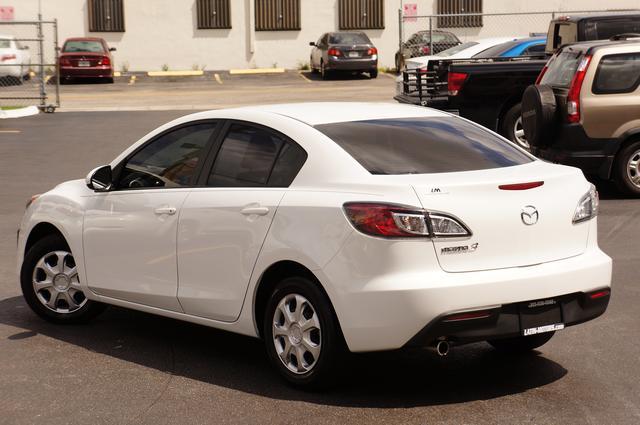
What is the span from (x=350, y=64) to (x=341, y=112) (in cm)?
3382

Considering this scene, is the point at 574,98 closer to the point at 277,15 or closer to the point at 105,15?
the point at 277,15

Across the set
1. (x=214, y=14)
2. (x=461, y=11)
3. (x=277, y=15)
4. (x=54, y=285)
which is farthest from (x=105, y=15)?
(x=54, y=285)

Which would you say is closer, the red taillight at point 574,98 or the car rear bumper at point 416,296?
the car rear bumper at point 416,296

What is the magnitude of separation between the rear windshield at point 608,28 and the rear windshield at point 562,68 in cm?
440

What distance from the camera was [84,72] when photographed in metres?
39.0

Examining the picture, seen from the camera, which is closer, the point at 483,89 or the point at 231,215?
the point at 231,215

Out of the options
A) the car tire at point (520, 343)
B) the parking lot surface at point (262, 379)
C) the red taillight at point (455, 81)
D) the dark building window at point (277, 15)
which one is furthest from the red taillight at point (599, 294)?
the dark building window at point (277, 15)

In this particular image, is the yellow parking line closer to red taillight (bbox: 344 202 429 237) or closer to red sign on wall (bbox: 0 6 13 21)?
red sign on wall (bbox: 0 6 13 21)

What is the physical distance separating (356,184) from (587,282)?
1.28 meters

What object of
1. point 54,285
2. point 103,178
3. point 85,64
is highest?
point 85,64

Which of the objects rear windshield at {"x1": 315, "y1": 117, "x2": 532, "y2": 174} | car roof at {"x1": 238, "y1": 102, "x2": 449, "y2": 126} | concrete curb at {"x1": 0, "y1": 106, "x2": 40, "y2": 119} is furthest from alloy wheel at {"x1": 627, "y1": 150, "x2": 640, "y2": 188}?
concrete curb at {"x1": 0, "y1": 106, "x2": 40, "y2": 119}

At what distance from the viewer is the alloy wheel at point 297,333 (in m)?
6.01

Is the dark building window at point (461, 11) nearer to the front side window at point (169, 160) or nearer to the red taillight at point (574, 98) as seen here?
the red taillight at point (574, 98)

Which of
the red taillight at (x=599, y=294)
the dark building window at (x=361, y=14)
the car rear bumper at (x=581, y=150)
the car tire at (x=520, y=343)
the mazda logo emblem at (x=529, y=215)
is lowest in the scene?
the car tire at (x=520, y=343)
